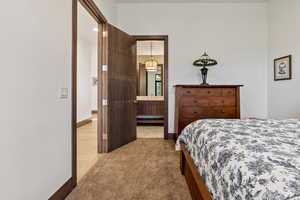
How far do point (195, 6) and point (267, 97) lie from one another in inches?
102

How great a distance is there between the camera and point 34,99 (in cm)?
130

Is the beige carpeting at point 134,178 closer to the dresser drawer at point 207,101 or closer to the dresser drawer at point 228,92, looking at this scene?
the dresser drawer at point 207,101

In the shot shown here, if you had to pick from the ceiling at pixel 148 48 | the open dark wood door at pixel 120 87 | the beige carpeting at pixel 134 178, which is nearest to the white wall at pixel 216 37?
the open dark wood door at pixel 120 87

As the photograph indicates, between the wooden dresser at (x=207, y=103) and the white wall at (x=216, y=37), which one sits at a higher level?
the white wall at (x=216, y=37)

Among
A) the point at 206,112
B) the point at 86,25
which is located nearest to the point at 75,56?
the point at 206,112

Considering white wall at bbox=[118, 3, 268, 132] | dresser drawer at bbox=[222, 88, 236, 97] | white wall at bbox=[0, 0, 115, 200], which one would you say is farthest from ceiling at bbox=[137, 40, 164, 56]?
white wall at bbox=[0, 0, 115, 200]

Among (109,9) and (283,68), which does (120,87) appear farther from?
(283,68)

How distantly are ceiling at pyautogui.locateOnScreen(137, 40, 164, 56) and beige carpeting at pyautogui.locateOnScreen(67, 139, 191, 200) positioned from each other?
4.39 metres

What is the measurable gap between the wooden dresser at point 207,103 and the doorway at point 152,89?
25.1 inches

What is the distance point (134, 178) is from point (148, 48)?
18.6ft

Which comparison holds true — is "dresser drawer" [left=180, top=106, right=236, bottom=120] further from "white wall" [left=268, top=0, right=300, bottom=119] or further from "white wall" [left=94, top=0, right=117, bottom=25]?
"white wall" [left=94, top=0, right=117, bottom=25]

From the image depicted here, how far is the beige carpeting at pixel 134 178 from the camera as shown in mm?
1709

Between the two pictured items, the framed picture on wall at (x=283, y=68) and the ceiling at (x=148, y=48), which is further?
the ceiling at (x=148, y=48)

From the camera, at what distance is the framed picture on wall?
3127mm
